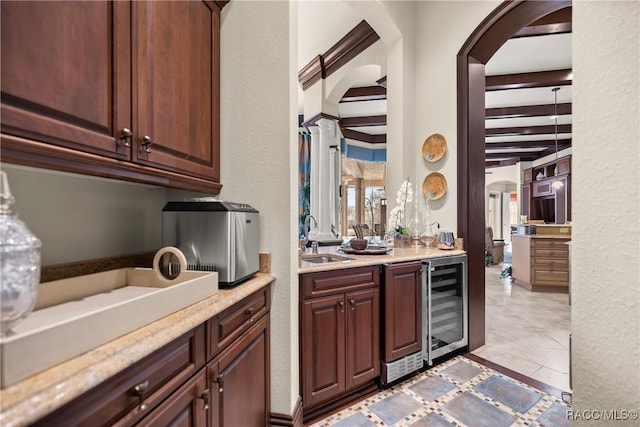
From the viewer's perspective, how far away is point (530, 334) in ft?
9.75

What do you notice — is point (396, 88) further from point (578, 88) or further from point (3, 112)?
point (3, 112)

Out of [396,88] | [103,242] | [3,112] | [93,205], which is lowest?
[103,242]

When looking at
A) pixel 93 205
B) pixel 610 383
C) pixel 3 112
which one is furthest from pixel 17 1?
pixel 610 383

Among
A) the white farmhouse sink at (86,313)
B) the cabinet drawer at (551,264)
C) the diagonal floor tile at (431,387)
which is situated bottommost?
the diagonal floor tile at (431,387)

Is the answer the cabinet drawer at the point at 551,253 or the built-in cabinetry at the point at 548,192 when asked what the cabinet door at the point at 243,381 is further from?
the built-in cabinetry at the point at 548,192

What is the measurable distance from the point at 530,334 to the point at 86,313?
3555 mm

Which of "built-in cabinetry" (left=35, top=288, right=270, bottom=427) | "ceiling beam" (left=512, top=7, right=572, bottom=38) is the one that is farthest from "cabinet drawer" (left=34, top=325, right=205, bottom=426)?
"ceiling beam" (left=512, top=7, right=572, bottom=38)

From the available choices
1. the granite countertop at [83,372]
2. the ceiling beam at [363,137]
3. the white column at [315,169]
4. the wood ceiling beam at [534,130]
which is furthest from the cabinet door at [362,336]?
the wood ceiling beam at [534,130]

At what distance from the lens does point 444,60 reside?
2.88 metres

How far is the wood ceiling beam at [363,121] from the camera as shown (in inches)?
251

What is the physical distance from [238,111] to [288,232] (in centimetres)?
71

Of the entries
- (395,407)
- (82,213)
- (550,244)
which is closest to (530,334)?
(395,407)

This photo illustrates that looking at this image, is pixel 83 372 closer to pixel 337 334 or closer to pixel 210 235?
pixel 210 235

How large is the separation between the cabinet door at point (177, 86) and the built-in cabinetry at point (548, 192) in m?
8.77
